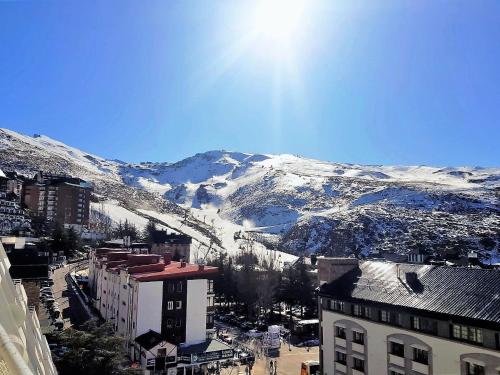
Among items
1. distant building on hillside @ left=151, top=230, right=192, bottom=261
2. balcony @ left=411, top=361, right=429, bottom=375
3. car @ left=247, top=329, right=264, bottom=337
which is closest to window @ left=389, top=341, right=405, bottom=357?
balcony @ left=411, top=361, right=429, bottom=375

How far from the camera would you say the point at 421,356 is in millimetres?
29969

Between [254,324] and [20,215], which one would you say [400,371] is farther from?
[20,215]

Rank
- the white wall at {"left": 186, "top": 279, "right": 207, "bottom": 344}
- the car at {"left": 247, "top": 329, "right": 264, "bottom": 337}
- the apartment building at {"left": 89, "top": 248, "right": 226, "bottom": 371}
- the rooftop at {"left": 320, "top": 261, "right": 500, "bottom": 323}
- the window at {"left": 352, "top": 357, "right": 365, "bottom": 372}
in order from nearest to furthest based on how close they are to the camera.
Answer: the rooftop at {"left": 320, "top": 261, "right": 500, "bottom": 323} → the window at {"left": 352, "top": 357, "right": 365, "bottom": 372} → the apartment building at {"left": 89, "top": 248, "right": 226, "bottom": 371} → the white wall at {"left": 186, "top": 279, "right": 207, "bottom": 344} → the car at {"left": 247, "top": 329, "right": 264, "bottom": 337}

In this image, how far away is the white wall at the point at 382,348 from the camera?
27.6 meters

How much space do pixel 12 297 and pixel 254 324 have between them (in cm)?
6699

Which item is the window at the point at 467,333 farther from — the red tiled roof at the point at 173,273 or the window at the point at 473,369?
the red tiled roof at the point at 173,273

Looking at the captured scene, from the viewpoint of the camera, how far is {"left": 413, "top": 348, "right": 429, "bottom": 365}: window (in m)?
29.5

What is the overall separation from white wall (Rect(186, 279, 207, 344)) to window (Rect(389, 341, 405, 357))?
875 inches

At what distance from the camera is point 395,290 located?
34.3 m

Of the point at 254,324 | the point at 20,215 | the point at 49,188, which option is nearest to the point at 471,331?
the point at 254,324

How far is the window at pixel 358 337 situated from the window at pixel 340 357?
2.13m

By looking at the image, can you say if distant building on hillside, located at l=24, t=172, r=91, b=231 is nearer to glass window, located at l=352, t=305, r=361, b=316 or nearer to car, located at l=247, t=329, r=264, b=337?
car, located at l=247, t=329, r=264, b=337

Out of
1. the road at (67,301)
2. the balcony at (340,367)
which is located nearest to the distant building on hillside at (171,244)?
the road at (67,301)

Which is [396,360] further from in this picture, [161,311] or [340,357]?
[161,311]
